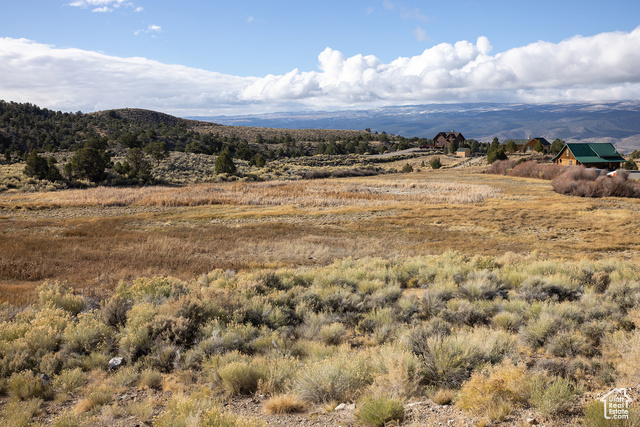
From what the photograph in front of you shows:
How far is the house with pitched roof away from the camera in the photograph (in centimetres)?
5875

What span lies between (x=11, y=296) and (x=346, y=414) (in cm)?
966

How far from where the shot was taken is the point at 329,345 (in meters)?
7.49

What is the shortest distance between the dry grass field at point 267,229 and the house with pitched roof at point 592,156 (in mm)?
23384

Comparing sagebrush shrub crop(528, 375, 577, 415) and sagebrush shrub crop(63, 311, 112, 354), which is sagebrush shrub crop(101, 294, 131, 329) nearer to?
sagebrush shrub crop(63, 311, 112, 354)

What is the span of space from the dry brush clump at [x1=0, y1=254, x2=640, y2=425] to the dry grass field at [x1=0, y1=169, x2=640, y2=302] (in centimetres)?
389

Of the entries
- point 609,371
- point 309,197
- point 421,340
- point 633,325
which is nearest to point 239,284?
point 421,340

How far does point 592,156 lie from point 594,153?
1.92 ft

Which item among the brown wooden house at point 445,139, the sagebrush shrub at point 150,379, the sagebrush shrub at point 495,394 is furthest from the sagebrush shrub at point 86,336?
the brown wooden house at point 445,139

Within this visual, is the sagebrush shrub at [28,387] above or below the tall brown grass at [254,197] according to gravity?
above

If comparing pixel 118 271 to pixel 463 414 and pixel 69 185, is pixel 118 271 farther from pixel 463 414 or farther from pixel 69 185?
pixel 69 185

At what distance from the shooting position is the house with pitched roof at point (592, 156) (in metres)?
58.8

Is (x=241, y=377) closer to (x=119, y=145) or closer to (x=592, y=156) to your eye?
(x=592, y=156)

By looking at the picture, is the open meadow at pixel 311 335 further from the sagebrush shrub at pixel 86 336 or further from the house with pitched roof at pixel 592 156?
the house with pitched roof at pixel 592 156

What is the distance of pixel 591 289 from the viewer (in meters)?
9.54
